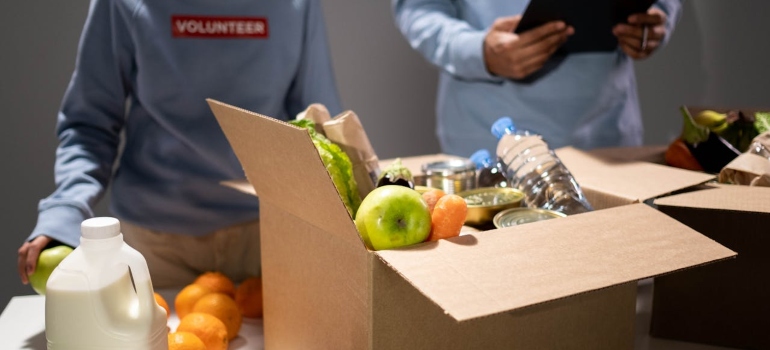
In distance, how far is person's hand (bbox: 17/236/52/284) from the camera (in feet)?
3.89

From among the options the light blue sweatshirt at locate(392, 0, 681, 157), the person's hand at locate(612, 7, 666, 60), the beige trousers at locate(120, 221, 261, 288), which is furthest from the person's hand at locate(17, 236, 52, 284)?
the person's hand at locate(612, 7, 666, 60)

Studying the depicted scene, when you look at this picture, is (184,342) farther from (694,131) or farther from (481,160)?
(694,131)

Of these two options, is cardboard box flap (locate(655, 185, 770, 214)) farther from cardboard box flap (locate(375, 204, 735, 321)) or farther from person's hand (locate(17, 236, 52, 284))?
person's hand (locate(17, 236, 52, 284))

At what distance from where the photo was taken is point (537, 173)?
1.22 metres

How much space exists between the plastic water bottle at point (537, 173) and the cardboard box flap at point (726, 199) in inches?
5.6

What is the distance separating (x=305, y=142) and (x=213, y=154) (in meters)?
0.82

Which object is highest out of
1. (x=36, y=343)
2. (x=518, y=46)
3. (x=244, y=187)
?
(x=518, y=46)

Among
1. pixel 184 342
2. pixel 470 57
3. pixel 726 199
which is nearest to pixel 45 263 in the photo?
pixel 184 342

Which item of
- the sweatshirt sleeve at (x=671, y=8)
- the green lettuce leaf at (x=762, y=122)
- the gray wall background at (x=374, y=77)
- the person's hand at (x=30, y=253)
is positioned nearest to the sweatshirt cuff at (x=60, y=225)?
the person's hand at (x=30, y=253)

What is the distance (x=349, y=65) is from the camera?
2.82m

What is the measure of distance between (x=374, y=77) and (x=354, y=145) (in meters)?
1.77

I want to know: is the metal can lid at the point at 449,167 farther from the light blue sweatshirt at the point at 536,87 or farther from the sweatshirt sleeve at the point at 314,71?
the light blue sweatshirt at the point at 536,87

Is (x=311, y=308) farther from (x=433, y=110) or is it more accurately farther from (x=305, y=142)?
(x=433, y=110)

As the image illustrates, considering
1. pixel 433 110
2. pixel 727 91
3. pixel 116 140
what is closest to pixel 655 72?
pixel 727 91
